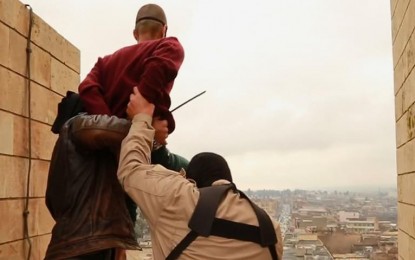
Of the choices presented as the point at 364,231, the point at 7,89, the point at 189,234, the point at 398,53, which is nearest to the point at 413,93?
the point at 398,53

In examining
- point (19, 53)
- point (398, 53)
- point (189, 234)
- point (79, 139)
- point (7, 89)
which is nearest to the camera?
point (189, 234)

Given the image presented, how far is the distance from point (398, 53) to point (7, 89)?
3.37m

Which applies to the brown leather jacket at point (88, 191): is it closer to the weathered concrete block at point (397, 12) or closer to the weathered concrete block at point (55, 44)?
the weathered concrete block at point (55, 44)

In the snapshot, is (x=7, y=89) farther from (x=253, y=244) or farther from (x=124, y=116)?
(x=253, y=244)

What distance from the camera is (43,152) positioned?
3.86m

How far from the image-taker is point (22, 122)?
3527mm

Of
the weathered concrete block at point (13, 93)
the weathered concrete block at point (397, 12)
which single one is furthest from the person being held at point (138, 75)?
the weathered concrete block at point (397, 12)

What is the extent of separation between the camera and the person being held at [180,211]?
193 cm

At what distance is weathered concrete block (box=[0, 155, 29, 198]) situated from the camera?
10.6 ft

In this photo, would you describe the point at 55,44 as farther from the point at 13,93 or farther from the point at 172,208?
the point at 172,208

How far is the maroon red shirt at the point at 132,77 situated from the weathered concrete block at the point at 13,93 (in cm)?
112

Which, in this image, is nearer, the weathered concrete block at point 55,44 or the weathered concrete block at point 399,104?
the weathered concrete block at point 55,44

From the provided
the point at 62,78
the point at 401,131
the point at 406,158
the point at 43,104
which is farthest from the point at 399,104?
the point at 43,104

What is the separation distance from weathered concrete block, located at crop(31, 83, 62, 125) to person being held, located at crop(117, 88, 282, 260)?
1886 millimetres
